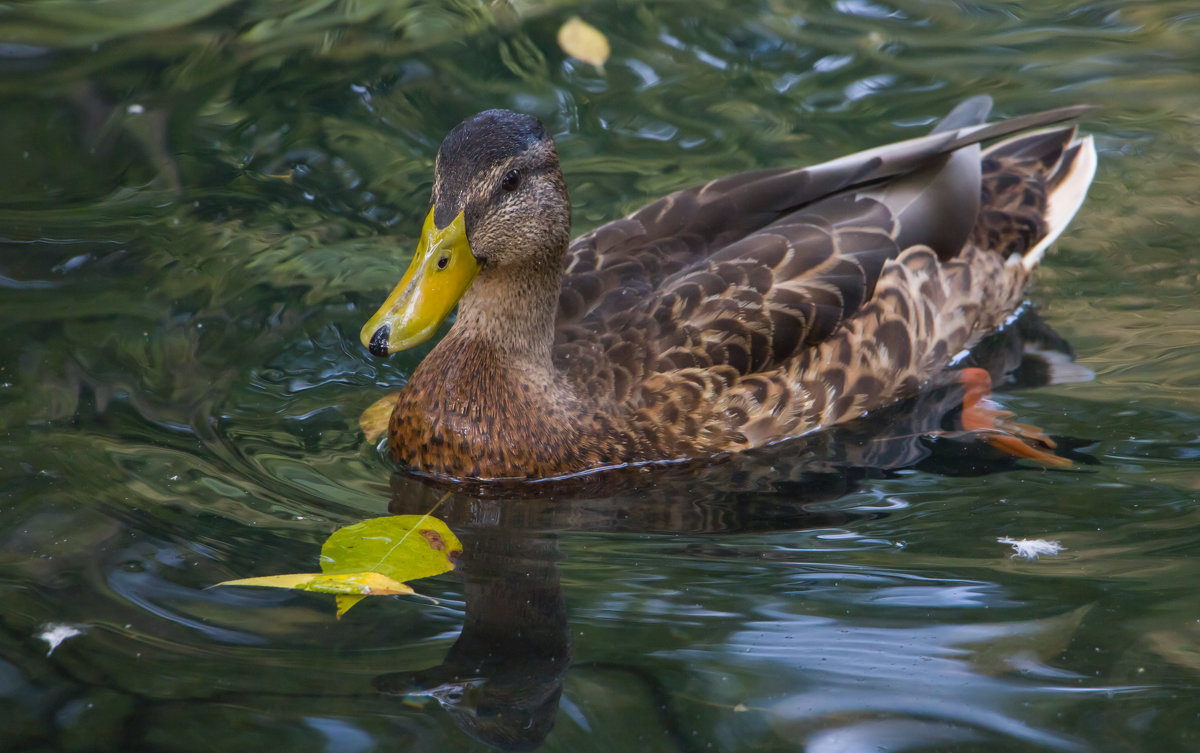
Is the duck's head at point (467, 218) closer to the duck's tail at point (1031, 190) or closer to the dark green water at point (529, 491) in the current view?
the dark green water at point (529, 491)

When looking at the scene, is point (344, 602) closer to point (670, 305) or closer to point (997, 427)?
point (670, 305)

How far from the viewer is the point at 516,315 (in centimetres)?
496

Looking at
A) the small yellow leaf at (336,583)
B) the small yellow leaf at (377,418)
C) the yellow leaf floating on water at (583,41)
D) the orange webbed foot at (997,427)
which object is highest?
the yellow leaf floating on water at (583,41)

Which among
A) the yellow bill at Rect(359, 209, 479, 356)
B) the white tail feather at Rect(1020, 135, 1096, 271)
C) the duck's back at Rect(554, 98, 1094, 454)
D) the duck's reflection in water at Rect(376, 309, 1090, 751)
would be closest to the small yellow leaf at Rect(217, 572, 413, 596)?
the duck's reflection in water at Rect(376, 309, 1090, 751)

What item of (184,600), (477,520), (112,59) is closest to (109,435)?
(184,600)

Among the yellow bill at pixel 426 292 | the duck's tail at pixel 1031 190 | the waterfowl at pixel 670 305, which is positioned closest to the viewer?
the yellow bill at pixel 426 292

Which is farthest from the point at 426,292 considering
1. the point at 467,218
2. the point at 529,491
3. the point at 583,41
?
the point at 583,41

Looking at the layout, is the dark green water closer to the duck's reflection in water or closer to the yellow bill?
the duck's reflection in water

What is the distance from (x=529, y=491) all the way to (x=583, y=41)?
395cm

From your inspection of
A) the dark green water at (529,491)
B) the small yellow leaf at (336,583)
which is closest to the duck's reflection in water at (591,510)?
the dark green water at (529,491)

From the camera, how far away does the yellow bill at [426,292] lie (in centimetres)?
443

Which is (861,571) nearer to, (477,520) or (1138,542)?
(1138,542)

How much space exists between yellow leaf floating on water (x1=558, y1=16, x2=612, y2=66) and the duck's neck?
3.22 meters

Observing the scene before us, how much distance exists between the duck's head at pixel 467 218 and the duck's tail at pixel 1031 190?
2479 mm
